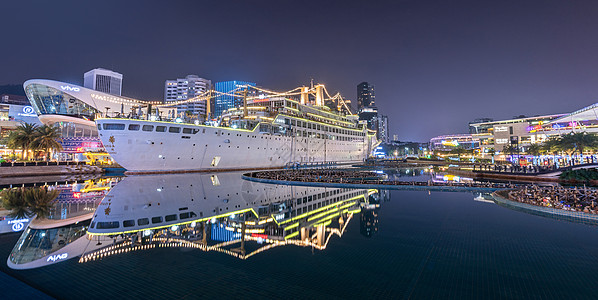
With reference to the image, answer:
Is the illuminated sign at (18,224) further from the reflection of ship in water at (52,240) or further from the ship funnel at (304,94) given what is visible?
the ship funnel at (304,94)

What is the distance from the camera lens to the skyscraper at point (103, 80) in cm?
15662

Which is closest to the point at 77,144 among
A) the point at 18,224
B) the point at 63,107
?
the point at 63,107

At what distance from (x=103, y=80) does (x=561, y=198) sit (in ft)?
662

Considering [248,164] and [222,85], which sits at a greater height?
[222,85]

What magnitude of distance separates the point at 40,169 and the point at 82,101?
3635 centimetres

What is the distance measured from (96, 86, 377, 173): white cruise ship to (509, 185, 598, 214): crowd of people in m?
29.8

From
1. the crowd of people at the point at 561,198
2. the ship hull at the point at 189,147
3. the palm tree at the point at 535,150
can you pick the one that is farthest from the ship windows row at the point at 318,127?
the palm tree at the point at 535,150

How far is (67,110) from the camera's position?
208 ft

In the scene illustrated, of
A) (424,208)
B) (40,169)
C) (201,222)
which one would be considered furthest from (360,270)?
(40,169)

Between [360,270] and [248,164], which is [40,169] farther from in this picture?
[360,270]

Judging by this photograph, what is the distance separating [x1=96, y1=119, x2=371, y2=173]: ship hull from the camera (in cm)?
2803

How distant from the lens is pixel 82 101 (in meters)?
64.5

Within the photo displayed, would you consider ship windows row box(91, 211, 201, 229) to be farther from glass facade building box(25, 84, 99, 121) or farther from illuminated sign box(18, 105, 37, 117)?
illuminated sign box(18, 105, 37, 117)

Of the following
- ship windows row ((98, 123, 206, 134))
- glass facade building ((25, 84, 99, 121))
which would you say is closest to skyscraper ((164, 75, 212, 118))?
glass facade building ((25, 84, 99, 121))
